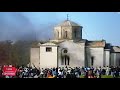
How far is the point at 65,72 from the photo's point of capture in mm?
11688

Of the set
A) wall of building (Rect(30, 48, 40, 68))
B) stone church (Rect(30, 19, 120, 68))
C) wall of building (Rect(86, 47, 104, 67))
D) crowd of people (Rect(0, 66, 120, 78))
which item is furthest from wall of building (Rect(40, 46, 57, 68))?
wall of building (Rect(86, 47, 104, 67))

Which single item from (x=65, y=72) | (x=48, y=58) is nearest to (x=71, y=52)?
(x=48, y=58)

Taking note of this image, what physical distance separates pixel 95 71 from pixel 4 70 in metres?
2.78

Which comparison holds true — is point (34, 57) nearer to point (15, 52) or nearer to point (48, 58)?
point (15, 52)

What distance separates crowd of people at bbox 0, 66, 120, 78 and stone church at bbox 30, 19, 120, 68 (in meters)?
0.43

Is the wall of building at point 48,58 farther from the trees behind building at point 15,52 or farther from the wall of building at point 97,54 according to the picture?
the wall of building at point 97,54

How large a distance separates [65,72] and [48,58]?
2888mm

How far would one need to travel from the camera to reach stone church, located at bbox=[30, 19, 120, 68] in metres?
12.8

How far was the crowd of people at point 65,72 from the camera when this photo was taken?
11211mm

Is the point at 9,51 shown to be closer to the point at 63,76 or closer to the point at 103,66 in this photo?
the point at 63,76

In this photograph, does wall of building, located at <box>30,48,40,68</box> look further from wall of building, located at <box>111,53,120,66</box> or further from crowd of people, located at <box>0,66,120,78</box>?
wall of building, located at <box>111,53,120,66</box>

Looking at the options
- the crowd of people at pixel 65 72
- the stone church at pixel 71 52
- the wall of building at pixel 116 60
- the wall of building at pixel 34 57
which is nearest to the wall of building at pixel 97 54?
the stone church at pixel 71 52
